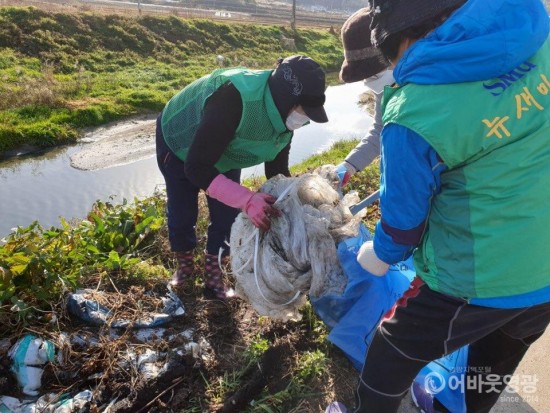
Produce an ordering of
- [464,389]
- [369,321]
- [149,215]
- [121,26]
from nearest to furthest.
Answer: [464,389] → [369,321] → [149,215] → [121,26]

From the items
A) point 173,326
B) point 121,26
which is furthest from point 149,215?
point 121,26

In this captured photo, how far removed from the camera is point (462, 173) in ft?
4.31

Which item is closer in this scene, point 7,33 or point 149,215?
point 149,215

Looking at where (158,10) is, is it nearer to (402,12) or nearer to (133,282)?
(133,282)

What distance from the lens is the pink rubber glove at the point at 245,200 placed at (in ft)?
7.03

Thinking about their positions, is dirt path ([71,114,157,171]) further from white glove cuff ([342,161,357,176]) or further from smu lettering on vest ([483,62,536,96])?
smu lettering on vest ([483,62,536,96])

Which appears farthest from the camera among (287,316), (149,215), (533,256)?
(149,215)

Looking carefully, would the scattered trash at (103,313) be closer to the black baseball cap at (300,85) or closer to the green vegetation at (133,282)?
the green vegetation at (133,282)

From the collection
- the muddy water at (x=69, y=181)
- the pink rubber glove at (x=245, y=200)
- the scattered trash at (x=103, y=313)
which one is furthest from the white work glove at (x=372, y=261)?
the muddy water at (x=69, y=181)

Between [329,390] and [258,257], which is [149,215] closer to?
[258,257]

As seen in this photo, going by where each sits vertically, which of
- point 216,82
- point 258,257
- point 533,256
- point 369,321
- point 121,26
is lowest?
point 121,26

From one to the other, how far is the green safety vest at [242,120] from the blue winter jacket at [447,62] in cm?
100

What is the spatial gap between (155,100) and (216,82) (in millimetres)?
8203

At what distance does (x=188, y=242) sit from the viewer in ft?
9.78
